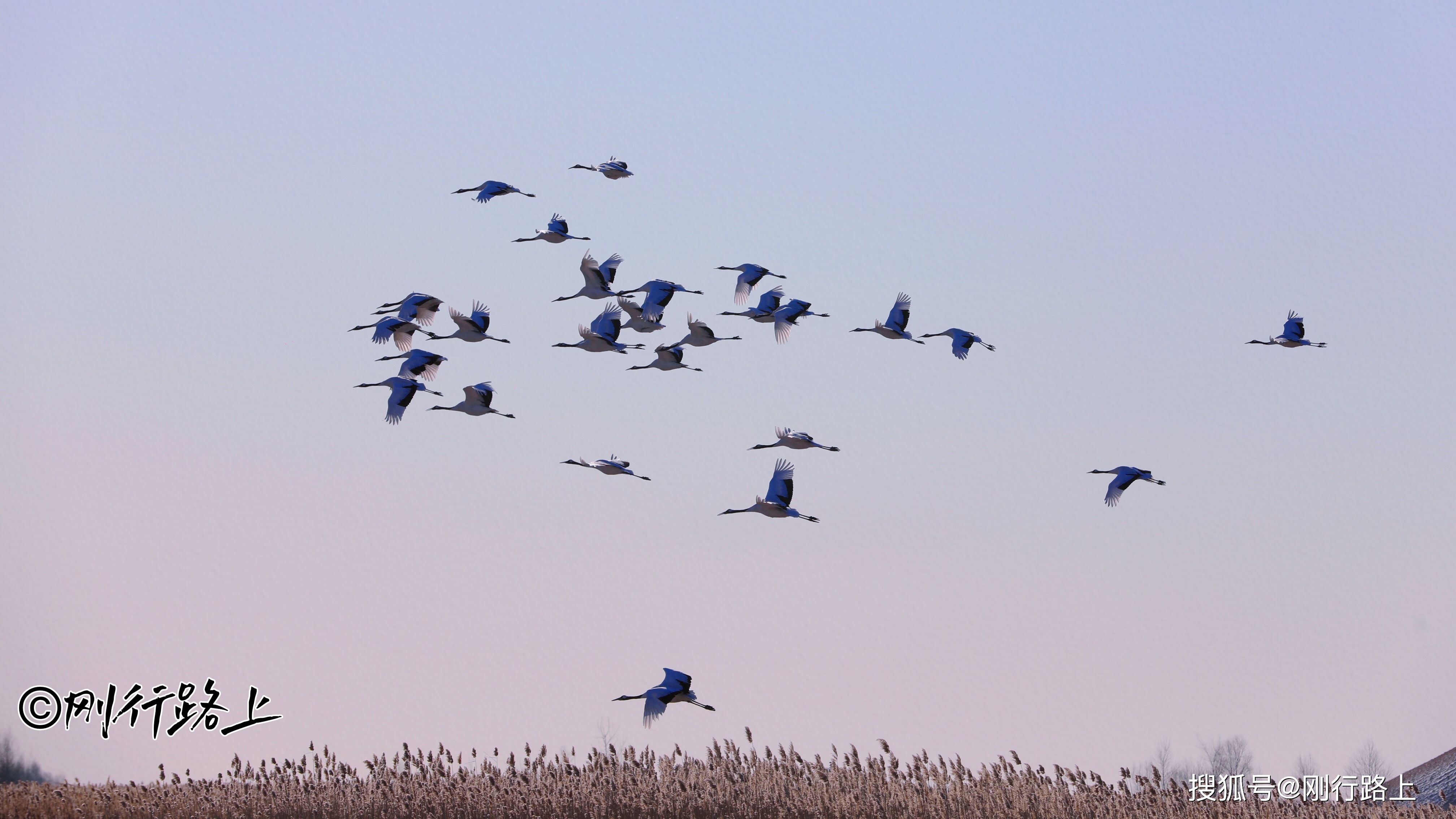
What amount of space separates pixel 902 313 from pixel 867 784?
788cm

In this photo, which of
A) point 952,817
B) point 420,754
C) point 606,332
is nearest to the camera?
point 952,817

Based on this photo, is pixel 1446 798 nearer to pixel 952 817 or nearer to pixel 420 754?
pixel 952 817

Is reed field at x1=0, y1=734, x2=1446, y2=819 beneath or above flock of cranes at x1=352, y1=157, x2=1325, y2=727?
beneath

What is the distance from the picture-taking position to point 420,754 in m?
24.2

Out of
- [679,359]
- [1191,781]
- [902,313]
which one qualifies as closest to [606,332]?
[679,359]

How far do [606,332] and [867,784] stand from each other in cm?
838

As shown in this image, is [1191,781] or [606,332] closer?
[1191,781]

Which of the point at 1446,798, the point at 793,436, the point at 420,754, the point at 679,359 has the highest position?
the point at 679,359

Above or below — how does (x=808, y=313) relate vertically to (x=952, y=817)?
above

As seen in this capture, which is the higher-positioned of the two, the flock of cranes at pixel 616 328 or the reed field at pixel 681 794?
the flock of cranes at pixel 616 328

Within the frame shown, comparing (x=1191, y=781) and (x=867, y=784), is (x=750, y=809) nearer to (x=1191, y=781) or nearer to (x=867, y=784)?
(x=867, y=784)

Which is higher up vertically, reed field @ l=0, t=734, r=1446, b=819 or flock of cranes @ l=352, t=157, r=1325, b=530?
flock of cranes @ l=352, t=157, r=1325, b=530

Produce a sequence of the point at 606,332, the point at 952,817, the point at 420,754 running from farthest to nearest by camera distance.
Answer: the point at 606,332 → the point at 420,754 → the point at 952,817

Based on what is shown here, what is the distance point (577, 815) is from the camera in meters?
22.3
